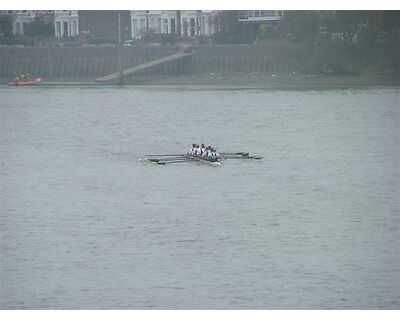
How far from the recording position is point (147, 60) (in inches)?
1551

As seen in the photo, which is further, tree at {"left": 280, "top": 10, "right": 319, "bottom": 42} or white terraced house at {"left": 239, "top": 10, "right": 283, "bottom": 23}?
tree at {"left": 280, "top": 10, "right": 319, "bottom": 42}

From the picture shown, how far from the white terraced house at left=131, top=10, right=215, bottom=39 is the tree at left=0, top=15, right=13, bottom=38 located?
402 cm

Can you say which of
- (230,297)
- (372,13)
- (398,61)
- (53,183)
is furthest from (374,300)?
(398,61)

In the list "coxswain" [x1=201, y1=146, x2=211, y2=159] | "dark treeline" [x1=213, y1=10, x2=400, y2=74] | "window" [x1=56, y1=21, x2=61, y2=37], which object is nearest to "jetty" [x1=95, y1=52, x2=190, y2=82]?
"dark treeline" [x1=213, y1=10, x2=400, y2=74]

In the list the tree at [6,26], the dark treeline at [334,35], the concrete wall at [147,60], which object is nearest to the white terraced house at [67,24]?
the concrete wall at [147,60]

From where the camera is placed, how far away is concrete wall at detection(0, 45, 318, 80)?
3697 centimetres

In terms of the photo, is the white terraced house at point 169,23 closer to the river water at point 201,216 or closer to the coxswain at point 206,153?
the river water at point 201,216

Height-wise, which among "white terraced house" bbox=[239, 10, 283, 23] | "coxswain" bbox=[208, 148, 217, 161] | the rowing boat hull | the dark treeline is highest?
"white terraced house" bbox=[239, 10, 283, 23]

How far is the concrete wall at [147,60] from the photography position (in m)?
37.0

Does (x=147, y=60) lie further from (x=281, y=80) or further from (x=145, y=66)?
(x=281, y=80)

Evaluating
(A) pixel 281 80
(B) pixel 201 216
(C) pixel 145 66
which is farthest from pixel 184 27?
(B) pixel 201 216

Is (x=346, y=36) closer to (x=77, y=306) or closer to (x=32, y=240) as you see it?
(x=32, y=240)

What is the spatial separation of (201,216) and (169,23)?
21487mm

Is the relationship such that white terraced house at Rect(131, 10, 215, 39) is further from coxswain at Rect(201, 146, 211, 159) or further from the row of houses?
coxswain at Rect(201, 146, 211, 159)
